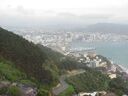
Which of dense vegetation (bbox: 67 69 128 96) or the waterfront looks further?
the waterfront

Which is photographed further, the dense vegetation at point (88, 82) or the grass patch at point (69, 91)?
the dense vegetation at point (88, 82)

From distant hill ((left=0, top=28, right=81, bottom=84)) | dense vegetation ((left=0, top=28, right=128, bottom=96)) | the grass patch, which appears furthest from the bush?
distant hill ((left=0, top=28, right=81, bottom=84))

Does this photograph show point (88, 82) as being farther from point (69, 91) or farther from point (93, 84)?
point (69, 91)

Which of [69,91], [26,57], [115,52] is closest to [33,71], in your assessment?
[26,57]

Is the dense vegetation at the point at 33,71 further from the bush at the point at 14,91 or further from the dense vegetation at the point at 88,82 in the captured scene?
the bush at the point at 14,91

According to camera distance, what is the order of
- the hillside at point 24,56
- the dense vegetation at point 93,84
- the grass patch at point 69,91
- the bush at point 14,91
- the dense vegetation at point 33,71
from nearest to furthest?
the bush at point 14,91 < the dense vegetation at point 33,71 < the grass patch at point 69,91 < the hillside at point 24,56 < the dense vegetation at point 93,84

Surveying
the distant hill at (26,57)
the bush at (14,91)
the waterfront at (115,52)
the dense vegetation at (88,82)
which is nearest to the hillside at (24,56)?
the distant hill at (26,57)

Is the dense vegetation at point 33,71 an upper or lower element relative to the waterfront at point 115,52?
upper

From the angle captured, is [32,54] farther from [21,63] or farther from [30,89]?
[30,89]

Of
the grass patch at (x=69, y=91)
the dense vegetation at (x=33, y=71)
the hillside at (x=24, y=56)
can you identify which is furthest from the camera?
the hillside at (x=24, y=56)

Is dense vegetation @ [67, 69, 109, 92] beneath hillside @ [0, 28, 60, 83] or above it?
beneath

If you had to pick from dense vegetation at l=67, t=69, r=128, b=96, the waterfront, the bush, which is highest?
the bush

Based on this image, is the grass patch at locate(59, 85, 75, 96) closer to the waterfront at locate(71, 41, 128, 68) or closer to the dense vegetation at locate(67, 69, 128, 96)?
the dense vegetation at locate(67, 69, 128, 96)
